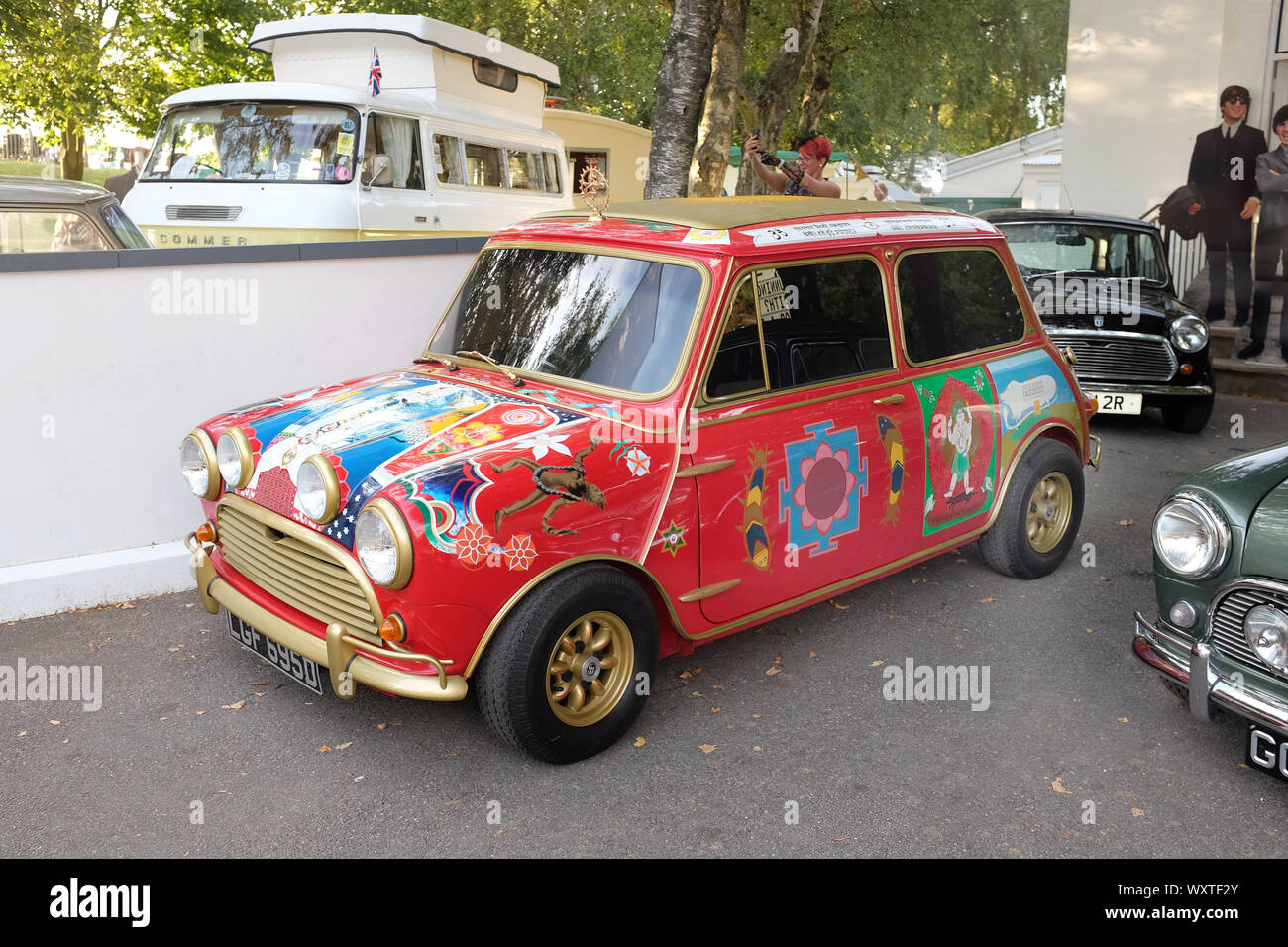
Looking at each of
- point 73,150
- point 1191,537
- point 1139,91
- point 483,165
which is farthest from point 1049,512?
point 73,150

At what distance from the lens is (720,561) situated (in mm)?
4160

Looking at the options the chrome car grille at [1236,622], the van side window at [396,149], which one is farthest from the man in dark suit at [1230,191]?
the chrome car grille at [1236,622]

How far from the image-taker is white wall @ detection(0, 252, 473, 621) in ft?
17.3

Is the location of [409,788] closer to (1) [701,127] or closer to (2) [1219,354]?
(2) [1219,354]

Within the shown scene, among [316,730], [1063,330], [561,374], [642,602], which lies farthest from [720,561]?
[1063,330]

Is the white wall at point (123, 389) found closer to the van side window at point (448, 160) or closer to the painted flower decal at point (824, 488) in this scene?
the painted flower decal at point (824, 488)

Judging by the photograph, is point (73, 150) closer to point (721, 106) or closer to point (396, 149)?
point (721, 106)

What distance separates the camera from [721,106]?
13625mm

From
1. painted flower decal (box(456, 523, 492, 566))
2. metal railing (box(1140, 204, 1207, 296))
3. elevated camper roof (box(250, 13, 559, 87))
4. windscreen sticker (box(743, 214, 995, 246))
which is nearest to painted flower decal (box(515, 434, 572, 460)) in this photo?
painted flower decal (box(456, 523, 492, 566))

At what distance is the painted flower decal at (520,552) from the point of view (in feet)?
11.6

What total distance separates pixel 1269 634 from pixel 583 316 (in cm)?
264

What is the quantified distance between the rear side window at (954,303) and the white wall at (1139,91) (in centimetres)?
1025

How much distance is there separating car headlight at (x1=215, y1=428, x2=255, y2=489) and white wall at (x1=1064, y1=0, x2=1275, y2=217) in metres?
13.5

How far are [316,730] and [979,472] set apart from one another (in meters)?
3.21
